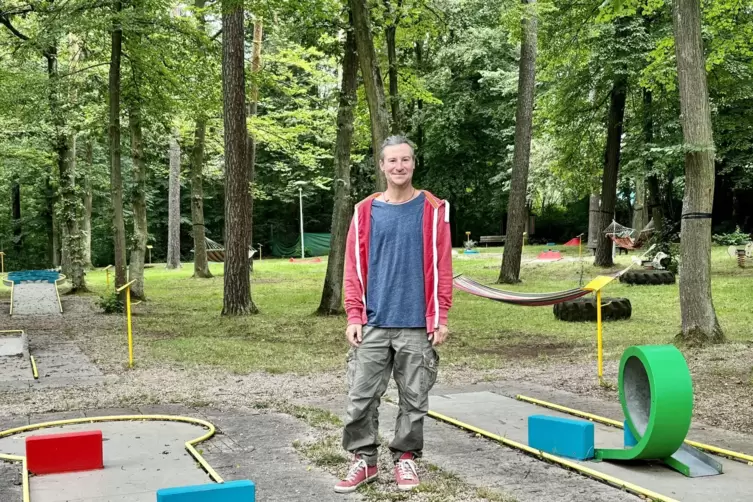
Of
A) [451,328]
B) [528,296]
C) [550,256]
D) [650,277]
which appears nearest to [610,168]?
[650,277]

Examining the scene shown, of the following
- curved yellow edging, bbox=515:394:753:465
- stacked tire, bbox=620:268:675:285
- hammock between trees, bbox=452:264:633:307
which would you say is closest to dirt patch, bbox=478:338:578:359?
hammock between trees, bbox=452:264:633:307

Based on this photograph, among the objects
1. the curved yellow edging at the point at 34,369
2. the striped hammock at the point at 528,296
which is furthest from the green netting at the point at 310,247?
the curved yellow edging at the point at 34,369

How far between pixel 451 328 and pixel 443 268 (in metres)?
7.71

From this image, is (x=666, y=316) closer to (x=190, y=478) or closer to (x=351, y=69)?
(x=351, y=69)

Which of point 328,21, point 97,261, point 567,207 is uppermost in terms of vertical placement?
point 328,21

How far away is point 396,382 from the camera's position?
3.94 metres

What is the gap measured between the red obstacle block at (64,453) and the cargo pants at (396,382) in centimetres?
140

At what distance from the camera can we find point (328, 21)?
12.4 m

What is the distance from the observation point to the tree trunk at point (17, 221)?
35.7 metres

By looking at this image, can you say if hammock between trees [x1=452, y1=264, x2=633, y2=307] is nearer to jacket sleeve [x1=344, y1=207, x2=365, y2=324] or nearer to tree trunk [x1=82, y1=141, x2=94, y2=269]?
jacket sleeve [x1=344, y1=207, x2=365, y2=324]

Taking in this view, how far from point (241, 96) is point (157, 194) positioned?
28.5 metres

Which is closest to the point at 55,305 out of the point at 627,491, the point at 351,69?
the point at 351,69

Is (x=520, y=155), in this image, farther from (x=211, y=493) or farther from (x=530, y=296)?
(x=211, y=493)

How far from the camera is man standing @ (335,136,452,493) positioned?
3.90 meters
